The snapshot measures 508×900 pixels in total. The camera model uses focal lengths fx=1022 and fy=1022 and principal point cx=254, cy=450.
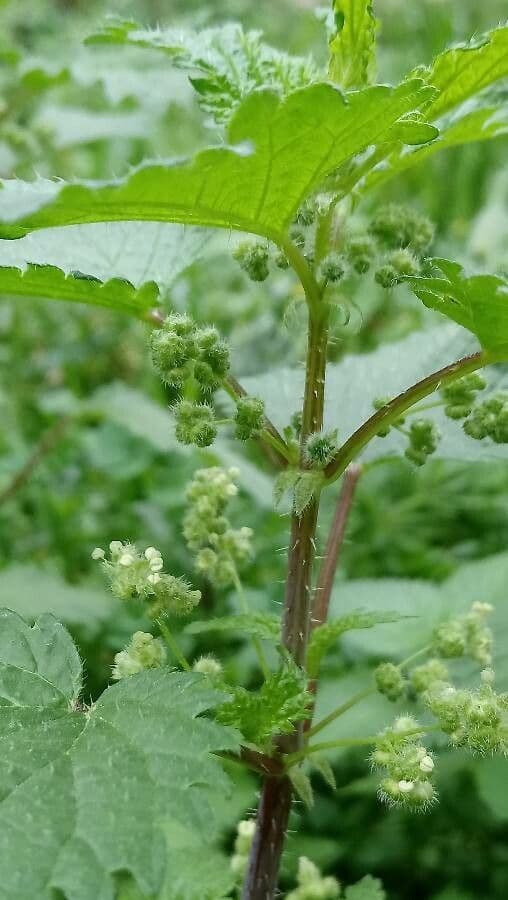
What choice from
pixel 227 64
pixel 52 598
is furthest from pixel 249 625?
pixel 52 598

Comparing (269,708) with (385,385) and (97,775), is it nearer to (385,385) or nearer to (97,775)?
(97,775)

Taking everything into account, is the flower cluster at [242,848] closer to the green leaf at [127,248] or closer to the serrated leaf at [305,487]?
the serrated leaf at [305,487]

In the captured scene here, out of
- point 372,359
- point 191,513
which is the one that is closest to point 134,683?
point 191,513

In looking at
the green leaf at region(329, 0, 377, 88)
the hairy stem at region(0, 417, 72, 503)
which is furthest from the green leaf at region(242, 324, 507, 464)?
the hairy stem at region(0, 417, 72, 503)

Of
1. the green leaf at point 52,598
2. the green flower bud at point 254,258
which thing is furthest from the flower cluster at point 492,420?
the green leaf at point 52,598

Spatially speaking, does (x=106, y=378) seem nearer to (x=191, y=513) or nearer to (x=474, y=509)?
(x=474, y=509)

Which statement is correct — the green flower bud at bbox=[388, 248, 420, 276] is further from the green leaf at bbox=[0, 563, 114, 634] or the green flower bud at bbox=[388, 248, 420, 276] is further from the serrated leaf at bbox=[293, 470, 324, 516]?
the green leaf at bbox=[0, 563, 114, 634]
